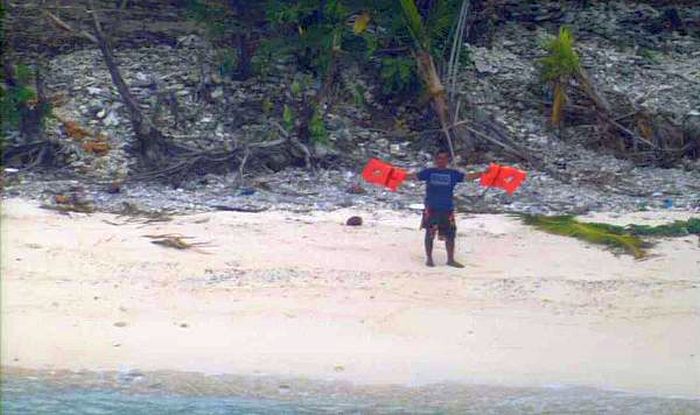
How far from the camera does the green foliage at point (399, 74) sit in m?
15.7

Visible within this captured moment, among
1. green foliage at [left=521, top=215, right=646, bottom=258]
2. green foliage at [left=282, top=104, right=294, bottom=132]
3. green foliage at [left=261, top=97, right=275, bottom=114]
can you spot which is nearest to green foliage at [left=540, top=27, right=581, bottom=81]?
green foliage at [left=282, top=104, right=294, bottom=132]

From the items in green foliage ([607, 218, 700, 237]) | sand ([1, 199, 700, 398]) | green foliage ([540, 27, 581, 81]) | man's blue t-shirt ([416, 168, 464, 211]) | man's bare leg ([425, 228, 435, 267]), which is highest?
green foliage ([540, 27, 581, 81])

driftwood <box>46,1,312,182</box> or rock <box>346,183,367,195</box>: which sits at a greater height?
driftwood <box>46,1,312,182</box>

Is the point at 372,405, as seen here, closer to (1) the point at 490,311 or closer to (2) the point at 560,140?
(1) the point at 490,311

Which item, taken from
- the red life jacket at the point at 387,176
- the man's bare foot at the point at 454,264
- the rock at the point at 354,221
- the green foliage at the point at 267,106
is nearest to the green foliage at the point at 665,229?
the man's bare foot at the point at 454,264

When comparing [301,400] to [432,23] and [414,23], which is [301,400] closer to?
[414,23]

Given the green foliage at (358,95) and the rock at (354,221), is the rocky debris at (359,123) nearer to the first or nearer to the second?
the green foliage at (358,95)

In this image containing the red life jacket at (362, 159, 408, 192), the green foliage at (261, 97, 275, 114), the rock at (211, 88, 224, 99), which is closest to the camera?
the red life jacket at (362, 159, 408, 192)

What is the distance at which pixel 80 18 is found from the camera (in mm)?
17406

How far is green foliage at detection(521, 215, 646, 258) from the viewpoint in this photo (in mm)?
10805

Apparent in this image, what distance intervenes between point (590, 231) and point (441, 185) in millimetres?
1871

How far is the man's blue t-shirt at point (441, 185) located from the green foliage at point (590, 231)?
63.8 inches

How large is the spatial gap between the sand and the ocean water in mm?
129

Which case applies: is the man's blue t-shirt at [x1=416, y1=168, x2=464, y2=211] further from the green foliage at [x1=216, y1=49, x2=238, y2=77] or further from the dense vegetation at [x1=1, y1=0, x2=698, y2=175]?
the green foliage at [x1=216, y1=49, x2=238, y2=77]
